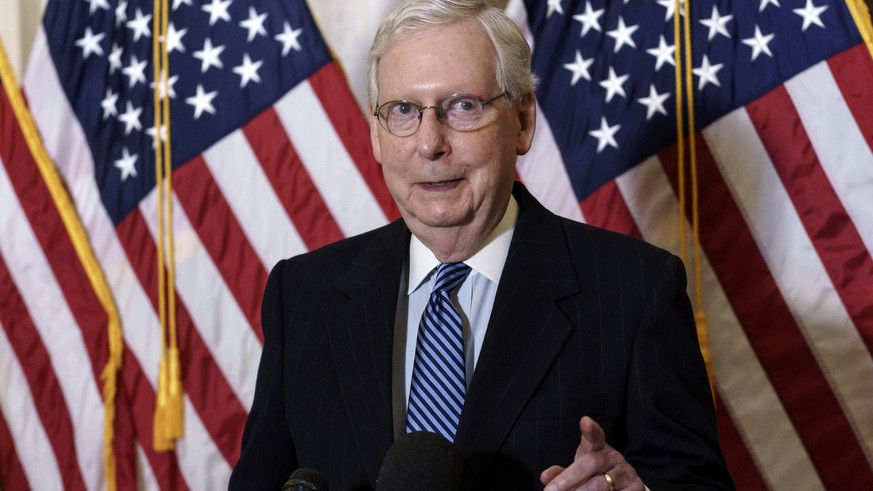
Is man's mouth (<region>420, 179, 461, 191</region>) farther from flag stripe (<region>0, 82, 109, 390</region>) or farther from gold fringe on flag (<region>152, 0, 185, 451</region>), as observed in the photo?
flag stripe (<region>0, 82, 109, 390</region>)

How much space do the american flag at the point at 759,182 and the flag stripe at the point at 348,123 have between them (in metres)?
0.52

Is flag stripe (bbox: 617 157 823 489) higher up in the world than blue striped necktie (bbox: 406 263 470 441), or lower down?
lower down

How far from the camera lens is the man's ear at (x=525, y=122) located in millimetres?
1552

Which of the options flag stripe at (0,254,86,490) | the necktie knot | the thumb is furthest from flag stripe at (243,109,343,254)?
the thumb

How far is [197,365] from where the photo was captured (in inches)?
108

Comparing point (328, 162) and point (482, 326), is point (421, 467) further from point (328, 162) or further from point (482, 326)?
point (328, 162)

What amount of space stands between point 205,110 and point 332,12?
0.46m

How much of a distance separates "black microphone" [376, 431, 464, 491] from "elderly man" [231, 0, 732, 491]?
1.01ft

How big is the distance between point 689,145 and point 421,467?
1.60 m

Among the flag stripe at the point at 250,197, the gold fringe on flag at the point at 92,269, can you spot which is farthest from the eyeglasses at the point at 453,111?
the gold fringe on flag at the point at 92,269

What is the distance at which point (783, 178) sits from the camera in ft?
7.71

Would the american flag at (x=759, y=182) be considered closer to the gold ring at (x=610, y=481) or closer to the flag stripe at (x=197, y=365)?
the flag stripe at (x=197, y=365)

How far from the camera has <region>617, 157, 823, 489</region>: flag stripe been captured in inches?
93.9

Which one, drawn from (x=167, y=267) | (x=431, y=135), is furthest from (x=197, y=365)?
(x=431, y=135)
